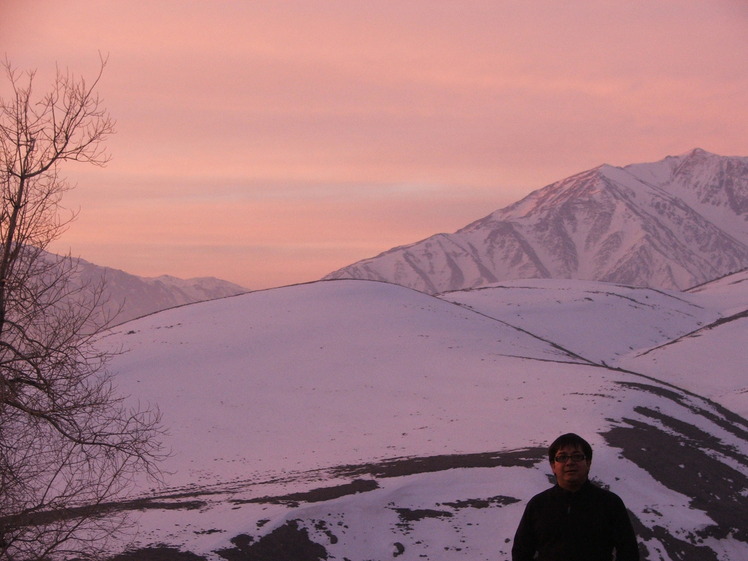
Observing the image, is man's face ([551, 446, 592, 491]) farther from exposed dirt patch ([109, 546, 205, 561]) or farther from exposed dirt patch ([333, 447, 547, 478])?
exposed dirt patch ([333, 447, 547, 478])

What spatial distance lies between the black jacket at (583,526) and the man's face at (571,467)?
0.46ft

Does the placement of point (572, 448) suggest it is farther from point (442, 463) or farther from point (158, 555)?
point (442, 463)

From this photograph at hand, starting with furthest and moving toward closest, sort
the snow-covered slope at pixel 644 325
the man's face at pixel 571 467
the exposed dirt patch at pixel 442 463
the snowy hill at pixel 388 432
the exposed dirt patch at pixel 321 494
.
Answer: the snow-covered slope at pixel 644 325 < the exposed dirt patch at pixel 442 463 < the exposed dirt patch at pixel 321 494 < the snowy hill at pixel 388 432 < the man's face at pixel 571 467

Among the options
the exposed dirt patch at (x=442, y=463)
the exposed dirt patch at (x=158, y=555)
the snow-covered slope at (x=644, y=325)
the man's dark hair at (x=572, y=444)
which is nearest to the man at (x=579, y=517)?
the man's dark hair at (x=572, y=444)

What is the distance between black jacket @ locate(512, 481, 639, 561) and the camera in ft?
26.9

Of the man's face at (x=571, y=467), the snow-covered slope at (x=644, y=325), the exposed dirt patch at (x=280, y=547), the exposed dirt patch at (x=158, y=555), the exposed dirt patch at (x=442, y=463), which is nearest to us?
the man's face at (x=571, y=467)

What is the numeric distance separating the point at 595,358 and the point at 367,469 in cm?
6867

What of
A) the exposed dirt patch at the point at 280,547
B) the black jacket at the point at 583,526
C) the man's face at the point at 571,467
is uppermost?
the man's face at the point at 571,467

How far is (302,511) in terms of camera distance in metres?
32.8

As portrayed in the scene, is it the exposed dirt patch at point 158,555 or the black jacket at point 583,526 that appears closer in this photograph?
the black jacket at point 583,526

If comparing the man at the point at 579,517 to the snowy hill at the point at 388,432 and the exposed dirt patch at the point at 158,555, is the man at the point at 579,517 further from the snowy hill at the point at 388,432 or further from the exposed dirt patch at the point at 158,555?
the snowy hill at the point at 388,432

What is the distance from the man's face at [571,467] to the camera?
812 centimetres

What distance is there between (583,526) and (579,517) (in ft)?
0.32

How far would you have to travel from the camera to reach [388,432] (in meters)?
51.2
